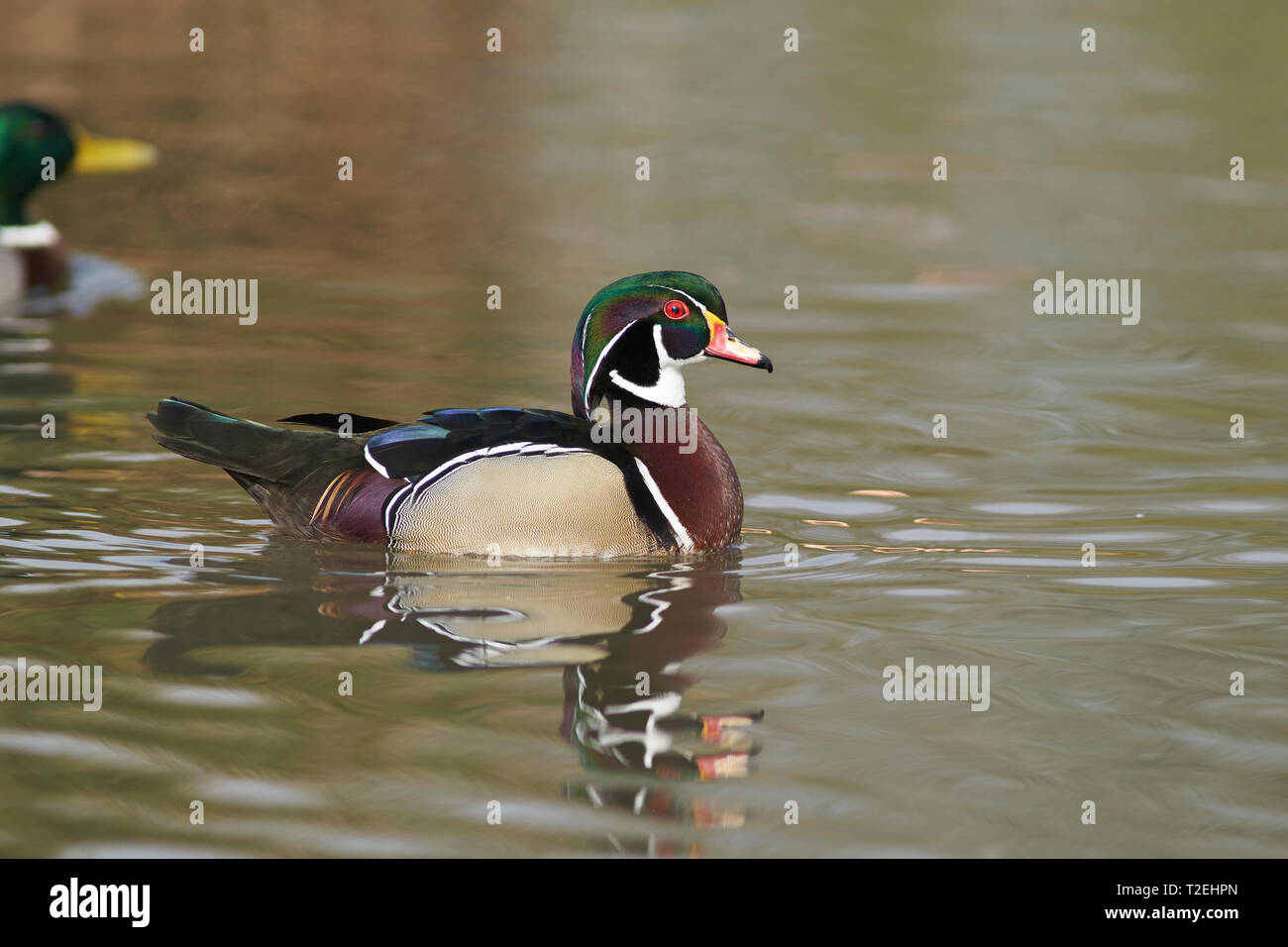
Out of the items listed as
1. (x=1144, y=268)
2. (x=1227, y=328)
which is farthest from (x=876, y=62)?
(x=1227, y=328)

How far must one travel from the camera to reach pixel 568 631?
25.0 ft

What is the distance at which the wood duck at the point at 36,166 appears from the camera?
14492 mm

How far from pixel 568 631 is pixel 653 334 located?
1585 mm

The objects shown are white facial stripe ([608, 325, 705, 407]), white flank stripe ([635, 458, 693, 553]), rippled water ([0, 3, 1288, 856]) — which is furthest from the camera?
white facial stripe ([608, 325, 705, 407])

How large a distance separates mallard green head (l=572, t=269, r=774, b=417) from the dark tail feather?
1.17m

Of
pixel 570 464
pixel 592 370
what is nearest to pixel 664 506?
pixel 570 464

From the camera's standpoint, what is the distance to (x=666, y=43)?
26.0m

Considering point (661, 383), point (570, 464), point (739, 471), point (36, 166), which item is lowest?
point (570, 464)

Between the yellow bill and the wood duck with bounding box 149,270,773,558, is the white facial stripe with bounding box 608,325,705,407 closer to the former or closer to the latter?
the wood duck with bounding box 149,270,773,558

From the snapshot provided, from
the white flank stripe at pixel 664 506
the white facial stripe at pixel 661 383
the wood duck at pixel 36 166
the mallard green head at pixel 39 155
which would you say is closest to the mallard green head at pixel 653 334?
the white facial stripe at pixel 661 383

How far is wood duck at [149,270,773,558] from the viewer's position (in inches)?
330

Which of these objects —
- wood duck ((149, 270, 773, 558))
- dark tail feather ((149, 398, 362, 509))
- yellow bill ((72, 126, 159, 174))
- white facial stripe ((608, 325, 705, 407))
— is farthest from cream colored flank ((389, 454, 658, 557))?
yellow bill ((72, 126, 159, 174))

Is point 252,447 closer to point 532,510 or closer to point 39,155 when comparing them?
point 532,510

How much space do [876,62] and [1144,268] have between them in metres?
10.4
